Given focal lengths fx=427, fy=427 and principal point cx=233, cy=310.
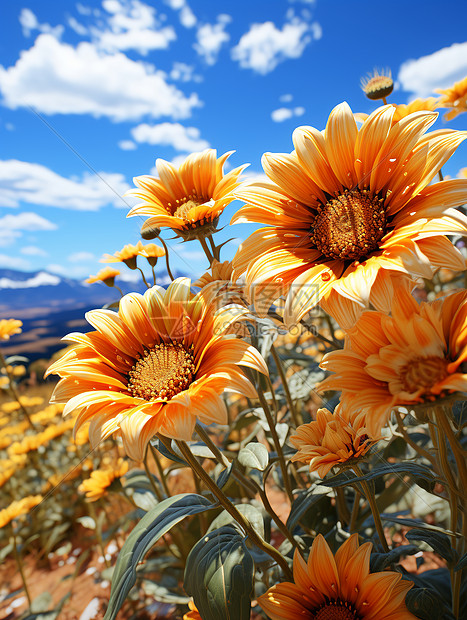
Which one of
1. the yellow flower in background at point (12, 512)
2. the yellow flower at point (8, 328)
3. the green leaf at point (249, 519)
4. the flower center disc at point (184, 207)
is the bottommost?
the yellow flower in background at point (12, 512)

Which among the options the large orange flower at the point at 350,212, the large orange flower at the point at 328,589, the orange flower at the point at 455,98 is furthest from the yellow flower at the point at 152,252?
the orange flower at the point at 455,98

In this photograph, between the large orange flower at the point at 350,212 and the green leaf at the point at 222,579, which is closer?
the large orange flower at the point at 350,212

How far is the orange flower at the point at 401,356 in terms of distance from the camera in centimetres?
48

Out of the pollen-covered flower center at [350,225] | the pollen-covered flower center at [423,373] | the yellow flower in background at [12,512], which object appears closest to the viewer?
the pollen-covered flower center at [423,373]

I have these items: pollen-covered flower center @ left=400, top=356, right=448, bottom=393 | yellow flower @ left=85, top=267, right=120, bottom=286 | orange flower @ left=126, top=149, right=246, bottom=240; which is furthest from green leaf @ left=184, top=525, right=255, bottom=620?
yellow flower @ left=85, top=267, right=120, bottom=286

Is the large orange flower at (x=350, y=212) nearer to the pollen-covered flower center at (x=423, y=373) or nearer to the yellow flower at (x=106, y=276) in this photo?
the pollen-covered flower center at (x=423, y=373)

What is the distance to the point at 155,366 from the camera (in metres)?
0.76

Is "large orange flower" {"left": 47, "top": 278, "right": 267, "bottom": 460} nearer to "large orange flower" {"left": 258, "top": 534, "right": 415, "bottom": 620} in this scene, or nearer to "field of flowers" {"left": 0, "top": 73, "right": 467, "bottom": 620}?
"field of flowers" {"left": 0, "top": 73, "right": 467, "bottom": 620}

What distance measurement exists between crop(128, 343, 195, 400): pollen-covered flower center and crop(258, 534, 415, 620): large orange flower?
34cm

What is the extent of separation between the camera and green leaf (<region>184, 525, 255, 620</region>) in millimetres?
645

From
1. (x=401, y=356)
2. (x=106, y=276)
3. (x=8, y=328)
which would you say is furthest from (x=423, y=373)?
(x=8, y=328)

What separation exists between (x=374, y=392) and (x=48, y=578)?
2.16 meters

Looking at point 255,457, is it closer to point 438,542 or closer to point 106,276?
point 438,542

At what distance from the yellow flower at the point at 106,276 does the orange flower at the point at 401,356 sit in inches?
35.3
